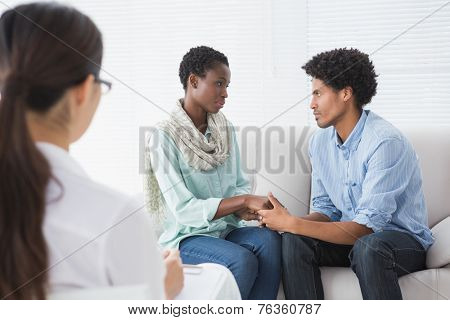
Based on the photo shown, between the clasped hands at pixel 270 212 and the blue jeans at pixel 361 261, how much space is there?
46 millimetres

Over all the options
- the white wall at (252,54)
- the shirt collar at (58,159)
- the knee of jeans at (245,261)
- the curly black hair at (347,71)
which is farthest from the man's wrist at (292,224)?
the shirt collar at (58,159)

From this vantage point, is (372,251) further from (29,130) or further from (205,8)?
(205,8)

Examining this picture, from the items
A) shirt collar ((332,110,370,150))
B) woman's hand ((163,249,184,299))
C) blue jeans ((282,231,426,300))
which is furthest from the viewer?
shirt collar ((332,110,370,150))

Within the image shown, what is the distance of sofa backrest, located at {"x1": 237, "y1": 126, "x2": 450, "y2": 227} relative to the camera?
157cm

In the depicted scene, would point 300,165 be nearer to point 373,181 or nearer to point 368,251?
point 373,181

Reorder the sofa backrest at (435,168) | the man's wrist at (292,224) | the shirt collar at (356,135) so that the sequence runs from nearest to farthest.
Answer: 1. the man's wrist at (292,224)
2. the shirt collar at (356,135)
3. the sofa backrest at (435,168)

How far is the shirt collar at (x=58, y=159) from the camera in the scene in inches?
24.3

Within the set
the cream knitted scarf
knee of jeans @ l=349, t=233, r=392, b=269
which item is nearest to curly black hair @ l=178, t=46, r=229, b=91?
the cream knitted scarf

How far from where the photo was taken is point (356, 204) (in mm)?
1405

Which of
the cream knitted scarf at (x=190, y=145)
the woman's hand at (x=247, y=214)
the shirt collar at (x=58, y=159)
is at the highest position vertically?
the shirt collar at (x=58, y=159)

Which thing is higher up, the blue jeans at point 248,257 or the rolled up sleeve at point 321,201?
the rolled up sleeve at point 321,201

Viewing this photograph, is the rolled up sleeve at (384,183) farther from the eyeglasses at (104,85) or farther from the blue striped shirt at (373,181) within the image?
the eyeglasses at (104,85)

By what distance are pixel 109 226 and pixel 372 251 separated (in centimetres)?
80

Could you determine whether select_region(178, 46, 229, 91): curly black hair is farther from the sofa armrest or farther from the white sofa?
the sofa armrest
